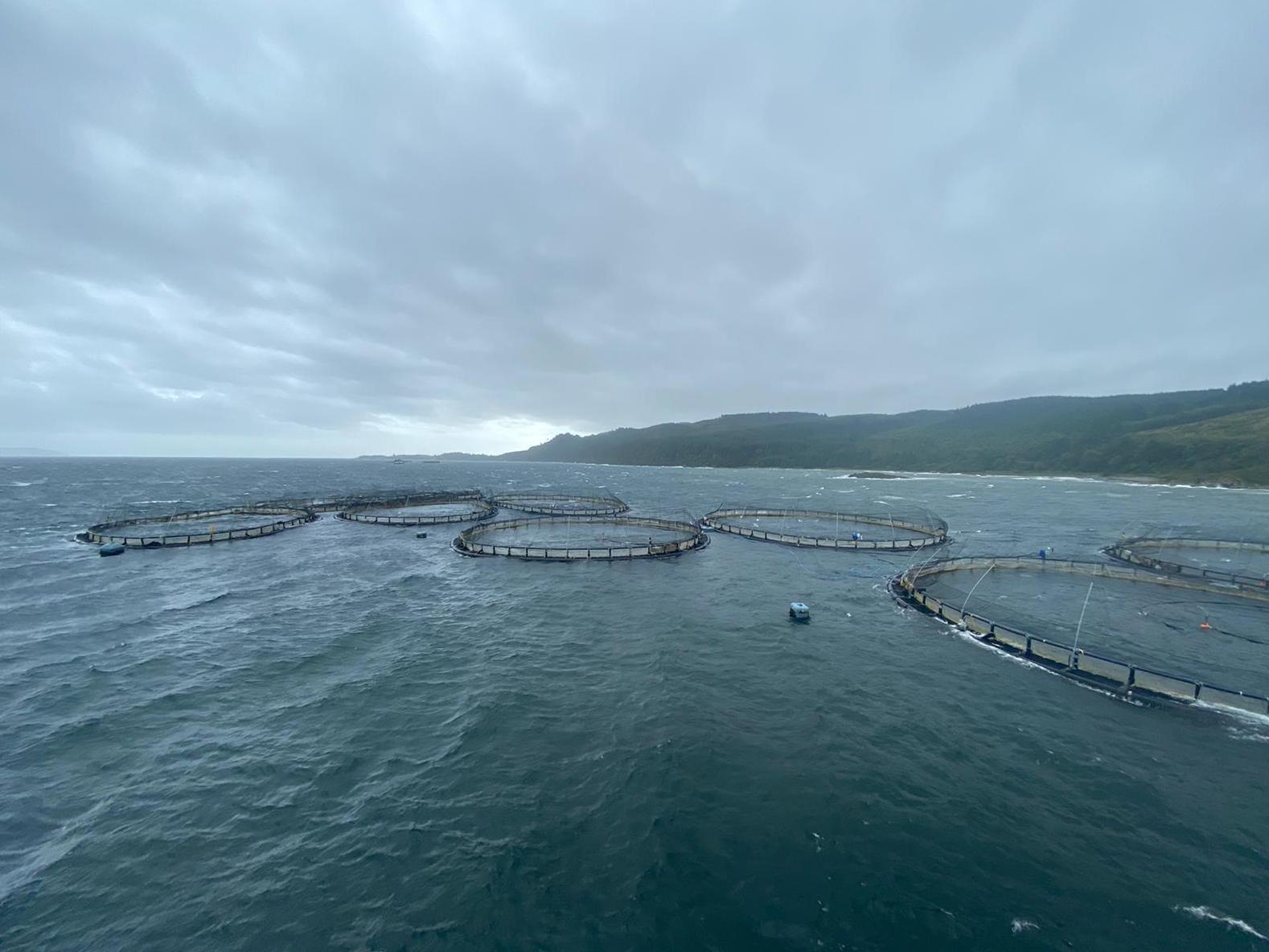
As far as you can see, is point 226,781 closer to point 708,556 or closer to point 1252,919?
point 1252,919

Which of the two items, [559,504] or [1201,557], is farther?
[559,504]

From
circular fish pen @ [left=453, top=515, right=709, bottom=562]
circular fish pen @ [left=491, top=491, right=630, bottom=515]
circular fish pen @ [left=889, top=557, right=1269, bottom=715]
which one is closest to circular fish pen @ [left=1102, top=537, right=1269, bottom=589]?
circular fish pen @ [left=889, top=557, right=1269, bottom=715]

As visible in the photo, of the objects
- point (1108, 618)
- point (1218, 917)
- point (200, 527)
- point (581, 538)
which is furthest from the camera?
point (200, 527)

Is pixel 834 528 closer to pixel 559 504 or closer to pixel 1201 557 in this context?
pixel 1201 557

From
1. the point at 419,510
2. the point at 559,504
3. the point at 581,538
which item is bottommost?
the point at 581,538

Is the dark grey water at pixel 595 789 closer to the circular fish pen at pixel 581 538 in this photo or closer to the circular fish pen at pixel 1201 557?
the circular fish pen at pixel 581 538

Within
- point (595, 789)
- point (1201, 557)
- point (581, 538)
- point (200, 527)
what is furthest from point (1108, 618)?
point (200, 527)
